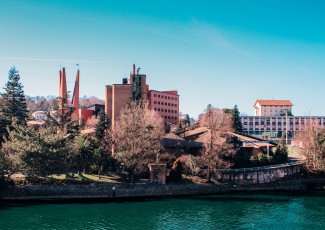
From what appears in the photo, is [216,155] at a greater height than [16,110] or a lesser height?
lesser

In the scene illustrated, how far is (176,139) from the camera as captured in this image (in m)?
→ 61.6

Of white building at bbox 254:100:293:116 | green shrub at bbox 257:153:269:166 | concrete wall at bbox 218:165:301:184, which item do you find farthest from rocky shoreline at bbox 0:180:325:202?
white building at bbox 254:100:293:116

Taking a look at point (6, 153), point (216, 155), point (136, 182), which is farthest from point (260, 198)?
point (6, 153)

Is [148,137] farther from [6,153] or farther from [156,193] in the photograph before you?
[6,153]

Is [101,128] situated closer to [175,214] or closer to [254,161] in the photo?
[175,214]

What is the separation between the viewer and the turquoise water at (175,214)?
3400 cm

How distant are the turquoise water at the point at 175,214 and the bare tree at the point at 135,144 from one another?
708 centimetres

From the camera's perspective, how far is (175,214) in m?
38.3

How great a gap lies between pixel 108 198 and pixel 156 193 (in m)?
6.76

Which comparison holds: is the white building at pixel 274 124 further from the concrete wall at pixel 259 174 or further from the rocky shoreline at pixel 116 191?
the rocky shoreline at pixel 116 191

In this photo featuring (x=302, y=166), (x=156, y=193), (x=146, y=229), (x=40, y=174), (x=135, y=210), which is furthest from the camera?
(x=302, y=166)

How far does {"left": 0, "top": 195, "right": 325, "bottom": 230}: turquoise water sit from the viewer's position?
112 ft

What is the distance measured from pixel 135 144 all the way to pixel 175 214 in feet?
51.4

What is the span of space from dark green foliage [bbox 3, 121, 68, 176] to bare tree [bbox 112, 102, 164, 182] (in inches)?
328
